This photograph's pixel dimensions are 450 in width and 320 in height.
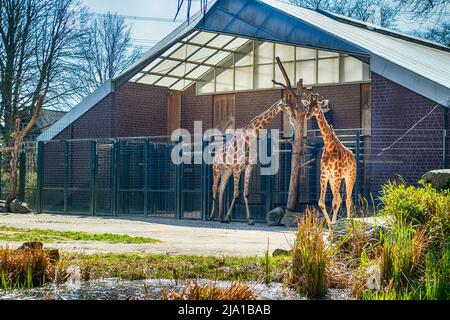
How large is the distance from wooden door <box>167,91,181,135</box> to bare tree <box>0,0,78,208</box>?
15.6 ft

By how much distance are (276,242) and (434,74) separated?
314 inches

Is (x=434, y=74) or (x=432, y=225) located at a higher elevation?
(x=434, y=74)

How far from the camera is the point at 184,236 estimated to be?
14.3m

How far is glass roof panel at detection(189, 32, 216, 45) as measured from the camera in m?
24.3

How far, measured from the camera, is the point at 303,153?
63.7ft

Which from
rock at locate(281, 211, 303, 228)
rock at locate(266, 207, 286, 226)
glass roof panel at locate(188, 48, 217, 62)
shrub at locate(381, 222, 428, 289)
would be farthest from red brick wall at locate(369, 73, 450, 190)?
shrub at locate(381, 222, 428, 289)

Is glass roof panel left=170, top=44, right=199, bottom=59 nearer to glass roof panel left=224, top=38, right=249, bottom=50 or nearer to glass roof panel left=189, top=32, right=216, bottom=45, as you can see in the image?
glass roof panel left=189, top=32, right=216, bottom=45

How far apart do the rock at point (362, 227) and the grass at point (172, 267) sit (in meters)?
0.61

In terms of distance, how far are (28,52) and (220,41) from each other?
899 centimetres

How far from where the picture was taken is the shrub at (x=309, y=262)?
6.86m
